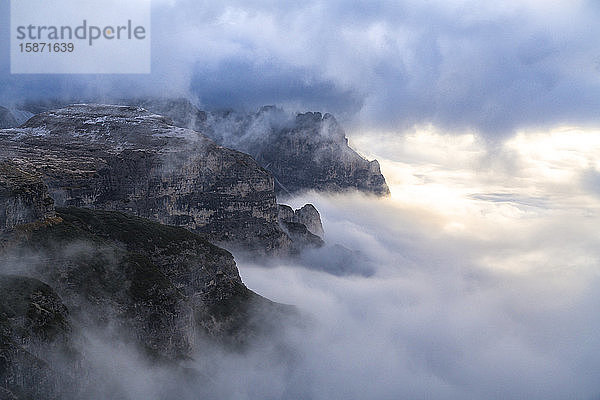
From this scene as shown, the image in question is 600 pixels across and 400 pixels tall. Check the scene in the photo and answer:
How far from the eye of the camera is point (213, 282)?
151625 mm

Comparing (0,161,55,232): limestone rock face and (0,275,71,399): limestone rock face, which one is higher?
(0,161,55,232): limestone rock face

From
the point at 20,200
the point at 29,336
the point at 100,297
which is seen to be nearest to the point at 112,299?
the point at 100,297

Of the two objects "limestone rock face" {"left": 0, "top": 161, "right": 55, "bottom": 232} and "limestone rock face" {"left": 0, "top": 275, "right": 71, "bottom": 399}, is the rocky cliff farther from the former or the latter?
"limestone rock face" {"left": 0, "top": 161, "right": 55, "bottom": 232}

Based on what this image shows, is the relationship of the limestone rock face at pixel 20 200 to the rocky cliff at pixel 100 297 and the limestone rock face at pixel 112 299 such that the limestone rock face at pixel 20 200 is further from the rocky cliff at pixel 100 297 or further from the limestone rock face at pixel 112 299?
the limestone rock face at pixel 112 299

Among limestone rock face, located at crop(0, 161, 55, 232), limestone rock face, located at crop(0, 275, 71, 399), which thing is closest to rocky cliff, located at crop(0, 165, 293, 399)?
limestone rock face, located at crop(0, 275, 71, 399)

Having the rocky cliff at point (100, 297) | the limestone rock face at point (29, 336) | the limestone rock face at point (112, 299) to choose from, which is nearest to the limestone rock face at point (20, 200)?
the rocky cliff at point (100, 297)

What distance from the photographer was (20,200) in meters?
96.8

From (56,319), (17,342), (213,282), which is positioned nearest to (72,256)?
(56,319)

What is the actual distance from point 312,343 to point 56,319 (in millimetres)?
111760

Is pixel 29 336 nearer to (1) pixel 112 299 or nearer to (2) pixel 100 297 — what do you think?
(2) pixel 100 297

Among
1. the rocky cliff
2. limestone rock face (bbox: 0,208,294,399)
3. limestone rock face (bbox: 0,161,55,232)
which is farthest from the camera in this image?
limestone rock face (bbox: 0,161,55,232)

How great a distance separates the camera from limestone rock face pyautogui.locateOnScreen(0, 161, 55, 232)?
9375cm

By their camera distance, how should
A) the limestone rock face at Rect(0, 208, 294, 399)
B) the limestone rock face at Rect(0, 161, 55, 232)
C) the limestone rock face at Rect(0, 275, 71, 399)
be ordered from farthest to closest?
the limestone rock face at Rect(0, 161, 55, 232)
the limestone rock face at Rect(0, 208, 294, 399)
the limestone rock face at Rect(0, 275, 71, 399)

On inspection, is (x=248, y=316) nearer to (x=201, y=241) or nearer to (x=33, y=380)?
(x=201, y=241)
